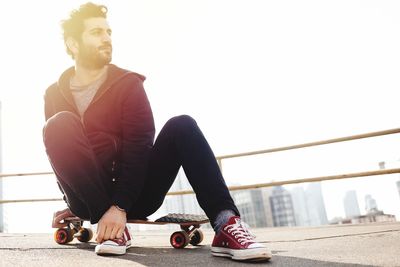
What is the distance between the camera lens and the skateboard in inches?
83.5

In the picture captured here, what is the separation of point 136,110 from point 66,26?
823 mm

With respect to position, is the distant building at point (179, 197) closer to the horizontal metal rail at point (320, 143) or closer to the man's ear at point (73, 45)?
the horizontal metal rail at point (320, 143)

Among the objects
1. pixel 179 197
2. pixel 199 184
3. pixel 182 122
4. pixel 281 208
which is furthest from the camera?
pixel 281 208

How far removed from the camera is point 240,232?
153 cm

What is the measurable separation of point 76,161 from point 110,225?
357 millimetres

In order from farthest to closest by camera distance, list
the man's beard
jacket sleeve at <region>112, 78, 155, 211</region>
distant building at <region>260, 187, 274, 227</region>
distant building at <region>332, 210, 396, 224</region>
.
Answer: distant building at <region>260, 187, 274, 227</region> → distant building at <region>332, 210, 396, 224</region> → the man's beard → jacket sleeve at <region>112, 78, 155, 211</region>

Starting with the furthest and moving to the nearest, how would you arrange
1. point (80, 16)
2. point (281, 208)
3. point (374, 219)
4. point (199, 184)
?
point (281, 208), point (374, 219), point (80, 16), point (199, 184)

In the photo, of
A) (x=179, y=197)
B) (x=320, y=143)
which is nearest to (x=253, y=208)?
(x=179, y=197)

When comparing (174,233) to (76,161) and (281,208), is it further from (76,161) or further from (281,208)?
(281,208)

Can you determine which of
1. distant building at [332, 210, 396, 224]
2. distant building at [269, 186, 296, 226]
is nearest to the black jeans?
distant building at [332, 210, 396, 224]

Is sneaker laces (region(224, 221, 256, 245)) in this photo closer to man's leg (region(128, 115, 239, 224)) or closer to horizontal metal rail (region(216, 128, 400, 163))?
man's leg (region(128, 115, 239, 224))

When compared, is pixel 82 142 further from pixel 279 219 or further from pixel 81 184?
pixel 279 219

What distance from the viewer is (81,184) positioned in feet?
5.60

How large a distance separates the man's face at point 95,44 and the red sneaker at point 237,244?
1.20 m
